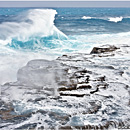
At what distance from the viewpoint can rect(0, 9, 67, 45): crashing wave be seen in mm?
15703

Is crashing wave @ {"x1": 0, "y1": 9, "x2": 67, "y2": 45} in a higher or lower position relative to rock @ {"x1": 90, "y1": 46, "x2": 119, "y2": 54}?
higher

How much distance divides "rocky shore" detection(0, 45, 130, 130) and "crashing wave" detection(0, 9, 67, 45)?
7.41 metres

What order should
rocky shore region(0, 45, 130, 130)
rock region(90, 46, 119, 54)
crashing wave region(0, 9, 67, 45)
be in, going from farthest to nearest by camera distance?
crashing wave region(0, 9, 67, 45)
rock region(90, 46, 119, 54)
rocky shore region(0, 45, 130, 130)

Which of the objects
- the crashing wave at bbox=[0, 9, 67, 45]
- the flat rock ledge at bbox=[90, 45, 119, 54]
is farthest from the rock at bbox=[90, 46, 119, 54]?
the crashing wave at bbox=[0, 9, 67, 45]

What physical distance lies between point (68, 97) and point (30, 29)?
38.5 ft

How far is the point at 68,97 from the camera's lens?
19.3 feet

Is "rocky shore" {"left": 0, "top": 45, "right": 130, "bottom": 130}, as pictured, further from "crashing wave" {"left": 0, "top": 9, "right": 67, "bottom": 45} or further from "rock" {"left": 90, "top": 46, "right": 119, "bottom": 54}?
"crashing wave" {"left": 0, "top": 9, "right": 67, "bottom": 45}

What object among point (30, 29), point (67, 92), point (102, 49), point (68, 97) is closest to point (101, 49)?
point (102, 49)

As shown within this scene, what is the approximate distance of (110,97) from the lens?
19.4ft

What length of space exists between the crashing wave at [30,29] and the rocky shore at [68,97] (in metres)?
7.41

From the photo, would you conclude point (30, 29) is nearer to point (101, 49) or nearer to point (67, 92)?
point (101, 49)

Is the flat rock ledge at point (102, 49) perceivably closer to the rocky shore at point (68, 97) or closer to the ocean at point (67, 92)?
the ocean at point (67, 92)

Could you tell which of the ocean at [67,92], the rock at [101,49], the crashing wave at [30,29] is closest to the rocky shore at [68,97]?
the ocean at [67,92]

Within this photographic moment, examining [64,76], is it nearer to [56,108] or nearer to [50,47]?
[56,108]
